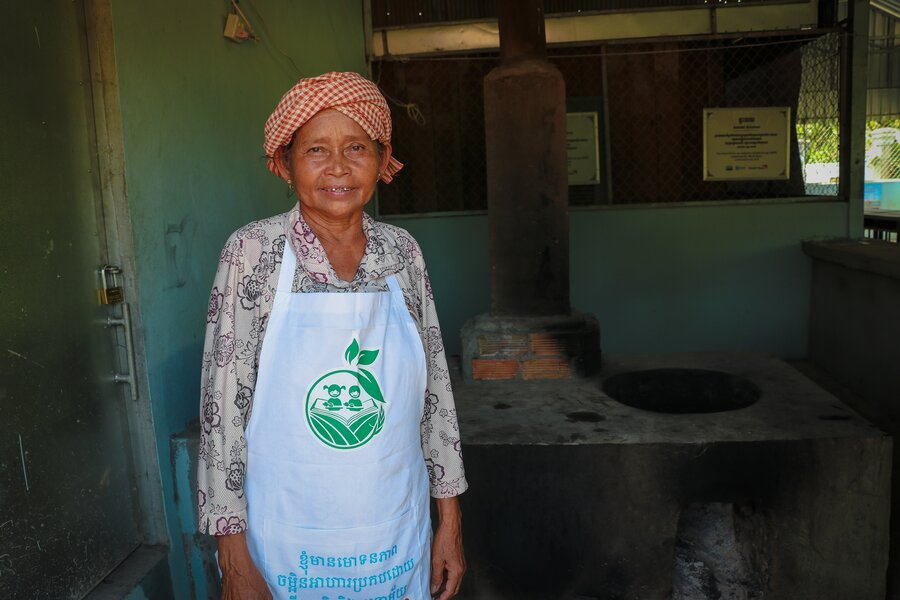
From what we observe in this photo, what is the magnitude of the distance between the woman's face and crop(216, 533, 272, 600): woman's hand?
0.75m

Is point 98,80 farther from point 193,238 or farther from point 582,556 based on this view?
point 582,556

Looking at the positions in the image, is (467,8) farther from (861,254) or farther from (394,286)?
(394,286)

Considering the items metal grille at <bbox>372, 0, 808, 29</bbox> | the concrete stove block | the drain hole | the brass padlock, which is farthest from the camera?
metal grille at <bbox>372, 0, 808, 29</bbox>

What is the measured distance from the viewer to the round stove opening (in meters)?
3.62

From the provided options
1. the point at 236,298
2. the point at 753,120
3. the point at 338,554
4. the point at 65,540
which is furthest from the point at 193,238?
the point at 753,120

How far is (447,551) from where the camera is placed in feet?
6.07

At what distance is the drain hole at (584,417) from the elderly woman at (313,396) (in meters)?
1.47

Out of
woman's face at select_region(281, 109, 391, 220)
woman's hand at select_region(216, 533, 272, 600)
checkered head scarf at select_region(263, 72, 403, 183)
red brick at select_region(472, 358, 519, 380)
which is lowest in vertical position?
red brick at select_region(472, 358, 519, 380)

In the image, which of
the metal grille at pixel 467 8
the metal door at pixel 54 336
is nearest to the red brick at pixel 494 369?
the metal door at pixel 54 336

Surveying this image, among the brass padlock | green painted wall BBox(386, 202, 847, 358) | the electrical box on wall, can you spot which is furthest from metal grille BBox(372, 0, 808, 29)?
the brass padlock

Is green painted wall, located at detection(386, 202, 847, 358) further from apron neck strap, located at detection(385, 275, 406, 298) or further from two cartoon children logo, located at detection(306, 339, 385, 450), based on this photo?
two cartoon children logo, located at detection(306, 339, 385, 450)

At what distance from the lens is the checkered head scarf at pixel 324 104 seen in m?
1.58

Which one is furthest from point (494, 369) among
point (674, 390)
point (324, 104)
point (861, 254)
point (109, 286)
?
point (861, 254)

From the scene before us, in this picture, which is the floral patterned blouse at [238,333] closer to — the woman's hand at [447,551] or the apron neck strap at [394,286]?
the apron neck strap at [394,286]
